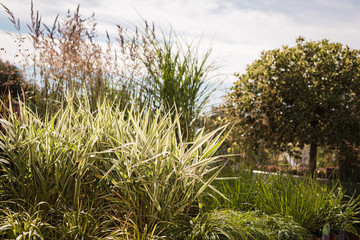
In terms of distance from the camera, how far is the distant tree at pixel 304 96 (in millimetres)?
5281

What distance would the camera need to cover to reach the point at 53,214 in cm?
220

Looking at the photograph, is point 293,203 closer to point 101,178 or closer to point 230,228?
point 230,228

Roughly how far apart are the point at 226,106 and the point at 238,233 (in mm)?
3830

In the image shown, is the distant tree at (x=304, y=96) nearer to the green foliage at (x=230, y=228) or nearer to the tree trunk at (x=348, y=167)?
the tree trunk at (x=348, y=167)

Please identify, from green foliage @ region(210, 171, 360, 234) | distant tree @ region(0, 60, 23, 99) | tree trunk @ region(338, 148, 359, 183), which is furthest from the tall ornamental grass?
tree trunk @ region(338, 148, 359, 183)

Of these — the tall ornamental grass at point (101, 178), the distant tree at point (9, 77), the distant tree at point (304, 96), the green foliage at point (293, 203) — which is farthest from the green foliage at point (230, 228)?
the distant tree at point (304, 96)

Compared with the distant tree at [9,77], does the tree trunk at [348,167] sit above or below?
below

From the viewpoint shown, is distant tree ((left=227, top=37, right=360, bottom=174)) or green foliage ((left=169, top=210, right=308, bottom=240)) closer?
green foliage ((left=169, top=210, right=308, bottom=240))

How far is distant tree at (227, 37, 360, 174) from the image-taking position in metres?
5.28

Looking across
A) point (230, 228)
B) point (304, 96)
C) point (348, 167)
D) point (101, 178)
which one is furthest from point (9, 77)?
point (348, 167)

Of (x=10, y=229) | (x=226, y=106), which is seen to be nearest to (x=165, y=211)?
(x=10, y=229)

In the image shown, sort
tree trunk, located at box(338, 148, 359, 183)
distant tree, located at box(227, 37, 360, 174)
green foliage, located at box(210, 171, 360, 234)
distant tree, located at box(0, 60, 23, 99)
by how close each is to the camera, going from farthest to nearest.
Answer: tree trunk, located at box(338, 148, 359, 183) → distant tree, located at box(227, 37, 360, 174) → distant tree, located at box(0, 60, 23, 99) → green foliage, located at box(210, 171, 360, 234)

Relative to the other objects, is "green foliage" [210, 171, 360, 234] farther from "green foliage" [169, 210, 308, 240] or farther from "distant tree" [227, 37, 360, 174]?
"distant tree" [227, 37, 360, 174]

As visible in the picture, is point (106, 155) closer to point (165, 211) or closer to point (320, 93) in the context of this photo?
point (165, 211)
